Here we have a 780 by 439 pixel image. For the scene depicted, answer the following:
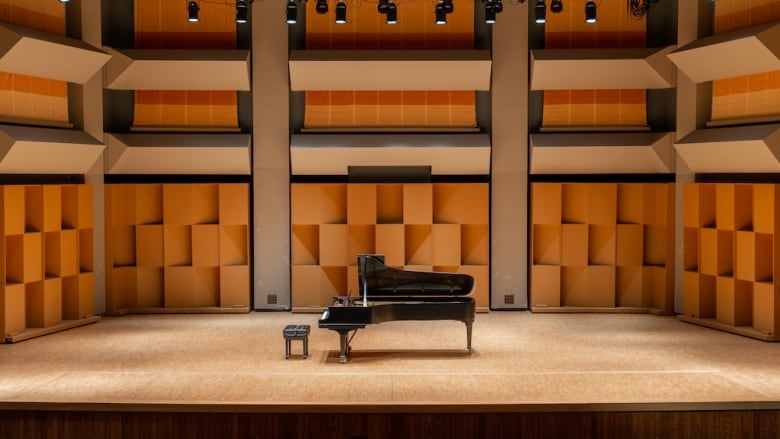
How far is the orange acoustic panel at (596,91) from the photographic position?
1193 centimetres

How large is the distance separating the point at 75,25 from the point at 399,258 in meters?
5.31

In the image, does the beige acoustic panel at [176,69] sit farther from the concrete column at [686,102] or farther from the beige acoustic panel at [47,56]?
the concrete column at [686,102]

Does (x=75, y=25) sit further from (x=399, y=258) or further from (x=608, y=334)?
(x=608, y=334)

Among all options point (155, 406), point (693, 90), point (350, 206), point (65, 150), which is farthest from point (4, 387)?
point (693, 90)

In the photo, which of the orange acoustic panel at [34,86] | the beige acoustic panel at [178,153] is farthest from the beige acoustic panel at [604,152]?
the orange acoustic panel at [34,86]

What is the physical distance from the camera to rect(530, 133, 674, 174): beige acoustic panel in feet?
39.0

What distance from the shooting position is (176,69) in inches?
460

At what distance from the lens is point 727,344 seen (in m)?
9.83

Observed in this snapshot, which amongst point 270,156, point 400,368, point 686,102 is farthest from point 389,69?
point 400,368

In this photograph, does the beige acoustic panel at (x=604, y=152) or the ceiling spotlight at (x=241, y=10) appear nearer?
the ceiling spotlight at (x=241, y=10)

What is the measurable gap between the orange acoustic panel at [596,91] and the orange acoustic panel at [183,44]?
14.6ft

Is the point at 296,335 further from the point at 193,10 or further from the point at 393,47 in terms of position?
the point at 393,47

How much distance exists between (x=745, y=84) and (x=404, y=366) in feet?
17.9

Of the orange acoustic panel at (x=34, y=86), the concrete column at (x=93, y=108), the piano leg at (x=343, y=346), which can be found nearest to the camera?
the piano leg at (x=343, y=346)
